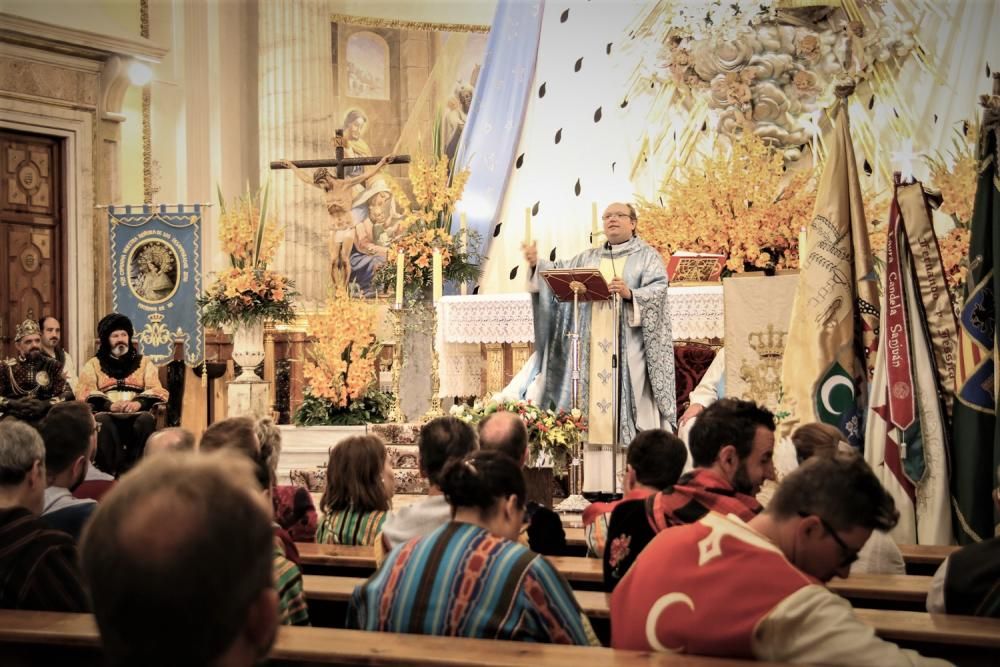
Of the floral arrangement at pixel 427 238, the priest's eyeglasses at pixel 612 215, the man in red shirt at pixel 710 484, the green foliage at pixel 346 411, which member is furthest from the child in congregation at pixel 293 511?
the floral arrangement at pixel 427 238

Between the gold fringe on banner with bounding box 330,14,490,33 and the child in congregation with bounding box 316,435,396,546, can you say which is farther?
the gold fringe on banner with bounding box 330,14,490,33

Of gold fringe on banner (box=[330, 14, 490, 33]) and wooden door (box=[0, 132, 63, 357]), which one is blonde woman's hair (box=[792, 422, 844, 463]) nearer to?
wooden door (box=[0, 132, 63, 357])

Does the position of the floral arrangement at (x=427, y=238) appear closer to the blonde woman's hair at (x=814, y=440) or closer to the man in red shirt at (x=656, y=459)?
the blonde woman's hair at (x=814, y=440)

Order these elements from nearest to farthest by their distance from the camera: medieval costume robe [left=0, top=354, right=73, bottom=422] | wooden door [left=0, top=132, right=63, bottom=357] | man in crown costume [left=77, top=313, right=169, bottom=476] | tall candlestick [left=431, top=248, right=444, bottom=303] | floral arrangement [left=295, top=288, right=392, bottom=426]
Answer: man in crown costume [left=77, top=313, right=169, bottom=476]
medieval costume robe [left=0, top=354, right=73, bottom=422]
tall candlestick [left=431, top=248, right=444, bottom=303]
floral arrangement [left=295, top=288, right=392, bottom=426]
wooden door [left=0, top=132, right=63, bottom=357]

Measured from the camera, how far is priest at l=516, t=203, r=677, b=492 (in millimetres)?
7125

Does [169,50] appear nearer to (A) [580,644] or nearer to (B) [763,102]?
(B) [763,102]

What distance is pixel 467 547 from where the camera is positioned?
2338mm

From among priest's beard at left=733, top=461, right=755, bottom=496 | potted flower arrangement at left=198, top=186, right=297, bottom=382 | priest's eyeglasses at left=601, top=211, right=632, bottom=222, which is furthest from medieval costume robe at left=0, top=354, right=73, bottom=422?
priest's beard at left=733, top=461, right=755, bottom=496

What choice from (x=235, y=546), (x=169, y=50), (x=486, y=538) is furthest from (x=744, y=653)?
(x=169, y=50)

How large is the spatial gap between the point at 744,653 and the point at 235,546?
127cm

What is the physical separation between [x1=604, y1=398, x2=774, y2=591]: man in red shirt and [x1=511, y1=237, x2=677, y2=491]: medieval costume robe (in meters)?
3.78

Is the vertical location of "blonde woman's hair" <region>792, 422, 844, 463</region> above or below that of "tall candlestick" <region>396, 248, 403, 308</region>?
below

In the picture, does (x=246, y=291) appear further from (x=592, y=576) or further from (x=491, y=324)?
(x=592, y=576)

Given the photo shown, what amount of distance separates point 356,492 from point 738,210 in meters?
6.61
